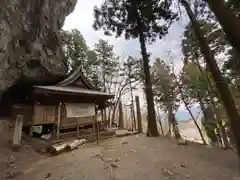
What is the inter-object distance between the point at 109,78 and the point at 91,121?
736cm

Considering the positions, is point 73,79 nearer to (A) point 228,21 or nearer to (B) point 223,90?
(B) point 223,90

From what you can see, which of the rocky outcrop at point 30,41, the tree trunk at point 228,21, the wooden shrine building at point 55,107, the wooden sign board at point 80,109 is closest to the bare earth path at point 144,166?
the tree trunk at point 228,21

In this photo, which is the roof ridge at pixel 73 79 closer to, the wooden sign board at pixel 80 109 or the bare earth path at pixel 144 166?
the wooden sign board at pixel 80 109

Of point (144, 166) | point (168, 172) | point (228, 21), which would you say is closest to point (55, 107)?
point (144, 166)

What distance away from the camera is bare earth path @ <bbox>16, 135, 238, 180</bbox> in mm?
3604

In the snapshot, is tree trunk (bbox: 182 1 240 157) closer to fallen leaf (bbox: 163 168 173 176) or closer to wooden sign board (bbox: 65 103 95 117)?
fallen leaf (bbox: 163 168 173 176)

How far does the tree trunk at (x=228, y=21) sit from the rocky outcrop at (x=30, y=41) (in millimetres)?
7547

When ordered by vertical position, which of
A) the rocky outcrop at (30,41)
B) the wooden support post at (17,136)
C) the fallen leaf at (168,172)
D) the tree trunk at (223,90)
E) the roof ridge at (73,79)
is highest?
the rocky outcrop at (30,41)

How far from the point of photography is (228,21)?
216 cm

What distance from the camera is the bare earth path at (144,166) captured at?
360 centimetres

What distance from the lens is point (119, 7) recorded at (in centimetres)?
826

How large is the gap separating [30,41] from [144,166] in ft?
30.6

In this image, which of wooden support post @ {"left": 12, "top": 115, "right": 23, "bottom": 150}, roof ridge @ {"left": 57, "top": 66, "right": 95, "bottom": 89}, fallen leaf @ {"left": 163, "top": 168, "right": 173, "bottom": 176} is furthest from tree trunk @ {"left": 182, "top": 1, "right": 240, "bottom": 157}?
roof ridge @ {"left": 57, "top": 66, "right": 95, "bottom": 89}

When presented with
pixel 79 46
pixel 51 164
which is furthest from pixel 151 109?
pixel 79 46
